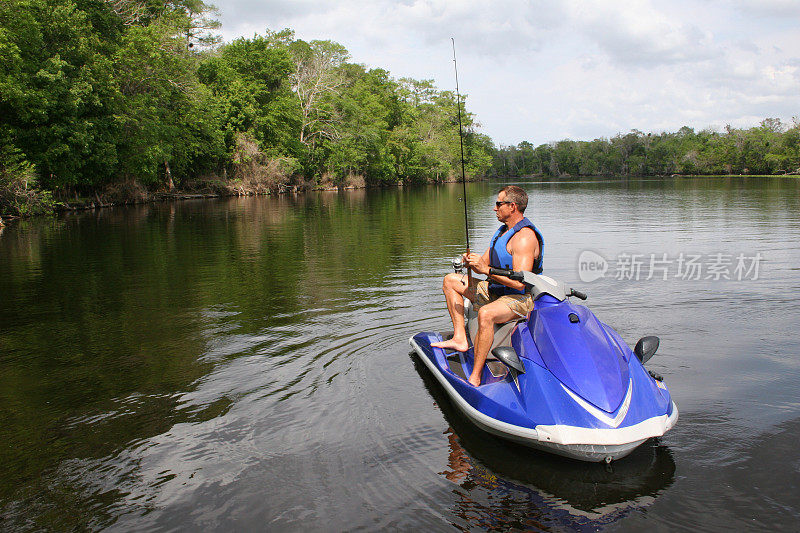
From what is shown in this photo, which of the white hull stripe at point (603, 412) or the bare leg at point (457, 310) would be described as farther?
the bare leg at point (457, 310)

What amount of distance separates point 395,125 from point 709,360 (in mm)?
81500

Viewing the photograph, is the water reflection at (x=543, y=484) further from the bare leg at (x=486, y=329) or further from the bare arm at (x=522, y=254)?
the bare arm at (x=522, y=254)

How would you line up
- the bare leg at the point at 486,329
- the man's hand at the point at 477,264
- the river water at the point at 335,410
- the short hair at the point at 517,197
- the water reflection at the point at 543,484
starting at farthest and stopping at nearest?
the short hair at the point at 517,197 < the man's hand at the point at 477,264 < the bare leg at the point at 486,329 < the river water at the point at 335,410 < the water reflection at the point at 543,484

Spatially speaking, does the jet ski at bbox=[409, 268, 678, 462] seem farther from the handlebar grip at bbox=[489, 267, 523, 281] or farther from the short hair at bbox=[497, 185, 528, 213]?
the short hair at bbox=[497, 185, 528, 213]

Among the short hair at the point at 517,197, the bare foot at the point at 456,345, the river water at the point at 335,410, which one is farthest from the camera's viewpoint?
the bare foot at the point at 456,345

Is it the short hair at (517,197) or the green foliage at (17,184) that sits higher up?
the green foliage at (17,184)

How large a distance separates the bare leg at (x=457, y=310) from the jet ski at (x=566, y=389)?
0.77 m

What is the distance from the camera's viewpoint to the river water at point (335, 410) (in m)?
3.90

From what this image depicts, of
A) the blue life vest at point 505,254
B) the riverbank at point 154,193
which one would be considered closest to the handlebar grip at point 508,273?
the blue life vest at point 505,254

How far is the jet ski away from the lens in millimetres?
4031

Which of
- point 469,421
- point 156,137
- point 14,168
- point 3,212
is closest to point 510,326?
point 469,421

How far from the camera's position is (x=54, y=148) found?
28.3 meters

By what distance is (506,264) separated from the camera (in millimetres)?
5441

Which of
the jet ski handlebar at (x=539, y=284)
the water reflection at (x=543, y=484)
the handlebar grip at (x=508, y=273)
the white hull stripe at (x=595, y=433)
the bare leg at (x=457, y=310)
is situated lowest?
the water reflection at (x=543, y=484)
